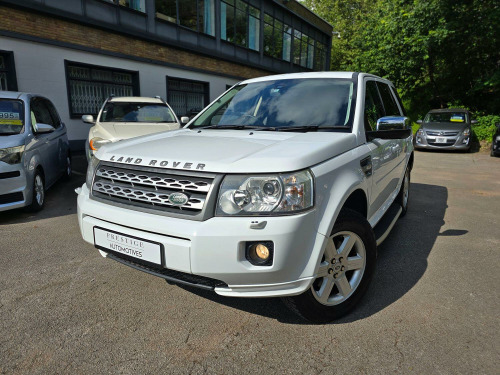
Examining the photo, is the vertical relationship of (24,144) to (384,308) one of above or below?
above

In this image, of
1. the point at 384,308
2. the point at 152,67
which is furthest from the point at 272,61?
the point at 384,308

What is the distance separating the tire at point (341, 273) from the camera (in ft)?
7.60

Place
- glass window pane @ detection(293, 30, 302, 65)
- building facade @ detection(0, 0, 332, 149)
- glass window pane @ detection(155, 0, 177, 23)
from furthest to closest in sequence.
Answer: glass window pane @ detection(293, 30, 302, 65) < glass window pane @ detection(155, 0, 177, 23) < building facade @ detection(0, 0, 332, 149)

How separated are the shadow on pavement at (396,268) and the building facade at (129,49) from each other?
16.2 feet

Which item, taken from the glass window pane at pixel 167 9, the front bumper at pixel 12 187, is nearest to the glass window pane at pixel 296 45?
the glass window pane at pixel 167 9

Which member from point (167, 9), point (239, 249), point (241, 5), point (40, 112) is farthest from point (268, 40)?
point (239, 249)

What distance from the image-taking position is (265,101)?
134 inches

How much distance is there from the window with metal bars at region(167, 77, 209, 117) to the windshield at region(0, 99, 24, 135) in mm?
9928

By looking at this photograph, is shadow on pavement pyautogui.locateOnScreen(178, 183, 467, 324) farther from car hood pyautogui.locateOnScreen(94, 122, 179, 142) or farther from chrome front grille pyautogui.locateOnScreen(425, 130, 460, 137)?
chrome front grille pyautogui.locateOnScreen(425, 130, 460, 137)

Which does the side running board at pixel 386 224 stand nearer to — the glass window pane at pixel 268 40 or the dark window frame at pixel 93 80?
the dark window frame at pixel 93 80

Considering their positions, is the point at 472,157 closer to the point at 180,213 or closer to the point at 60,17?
the point at 180,213

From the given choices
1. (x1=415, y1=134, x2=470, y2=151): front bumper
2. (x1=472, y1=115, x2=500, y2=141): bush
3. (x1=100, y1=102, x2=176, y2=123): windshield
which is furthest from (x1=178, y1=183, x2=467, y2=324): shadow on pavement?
(x1=472, y1=115, x2=500, y2=141): bush

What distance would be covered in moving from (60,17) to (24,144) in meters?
7.89

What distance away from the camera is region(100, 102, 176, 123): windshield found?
770 centimetres
